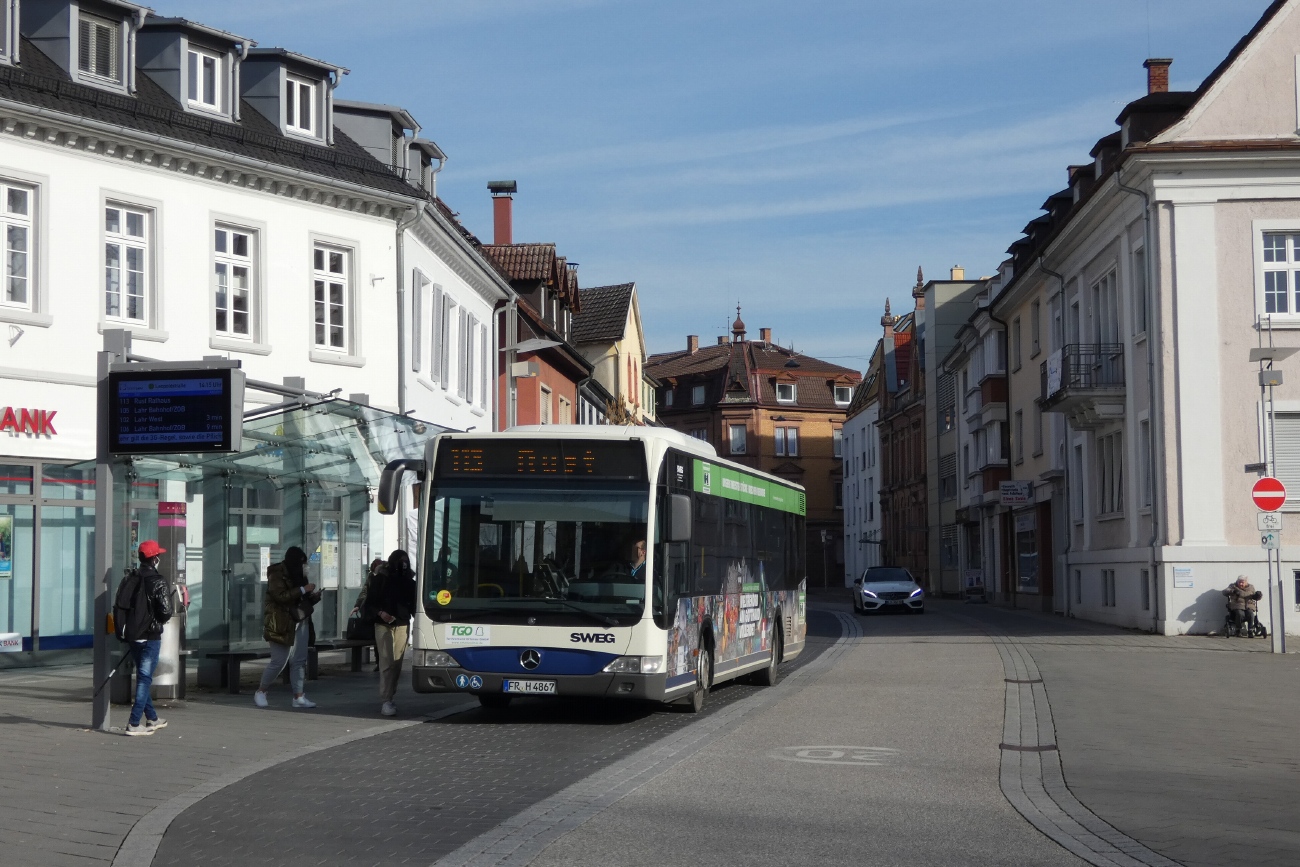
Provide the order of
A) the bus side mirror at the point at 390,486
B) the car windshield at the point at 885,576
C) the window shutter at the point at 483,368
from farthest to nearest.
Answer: the car windshield at the point at 885,576 < the window shutter at the point at 483,368 < the bus side mirror at the point at 390,486

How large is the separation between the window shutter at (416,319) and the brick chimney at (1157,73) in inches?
823

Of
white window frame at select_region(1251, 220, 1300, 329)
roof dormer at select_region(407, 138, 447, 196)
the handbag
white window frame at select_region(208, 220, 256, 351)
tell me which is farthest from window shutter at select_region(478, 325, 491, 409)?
the handbag

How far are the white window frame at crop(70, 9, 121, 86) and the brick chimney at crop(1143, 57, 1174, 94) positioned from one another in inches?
1058

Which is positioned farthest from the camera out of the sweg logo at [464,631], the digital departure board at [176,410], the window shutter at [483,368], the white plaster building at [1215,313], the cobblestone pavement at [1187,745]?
the window shutter at [483,368]

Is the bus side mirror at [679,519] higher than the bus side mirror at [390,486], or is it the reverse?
the bus side mirror at [390,486]

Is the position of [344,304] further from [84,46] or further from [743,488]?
[743,488]

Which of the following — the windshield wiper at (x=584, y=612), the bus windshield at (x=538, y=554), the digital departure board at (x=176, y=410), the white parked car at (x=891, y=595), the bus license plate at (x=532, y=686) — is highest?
the digital departure board at (x=176, y=410)

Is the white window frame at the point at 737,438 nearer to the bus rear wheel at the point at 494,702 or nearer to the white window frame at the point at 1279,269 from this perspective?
the white window frame at the point at 1279,269

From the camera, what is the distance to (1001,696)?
60.7 ft

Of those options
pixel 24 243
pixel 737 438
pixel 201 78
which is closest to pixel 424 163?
pixel 201 78

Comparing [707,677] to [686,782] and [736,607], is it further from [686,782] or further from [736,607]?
[686,782]

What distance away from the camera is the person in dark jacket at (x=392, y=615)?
16578mm

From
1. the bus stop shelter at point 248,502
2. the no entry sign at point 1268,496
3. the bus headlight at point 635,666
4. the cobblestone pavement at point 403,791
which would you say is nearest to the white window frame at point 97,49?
the bus stop shelter at point 248,502

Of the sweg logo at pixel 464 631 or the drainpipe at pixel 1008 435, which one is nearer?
the sweg logo at pixel 464 631
